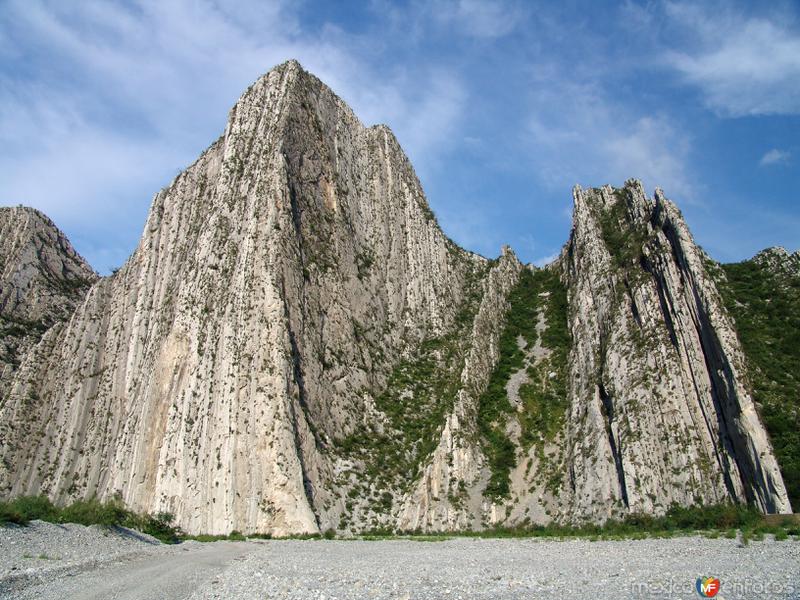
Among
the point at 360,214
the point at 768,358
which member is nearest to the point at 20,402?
the point at 360,214

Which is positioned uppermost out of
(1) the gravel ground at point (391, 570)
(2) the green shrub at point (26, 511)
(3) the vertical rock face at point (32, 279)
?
(3) the vertical rock face at point (32, 279)

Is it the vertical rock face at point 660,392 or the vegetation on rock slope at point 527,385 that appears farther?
the vegetation on rock slope at point 527,385

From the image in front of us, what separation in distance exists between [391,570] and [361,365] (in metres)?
31.2

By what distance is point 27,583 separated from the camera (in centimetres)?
1381

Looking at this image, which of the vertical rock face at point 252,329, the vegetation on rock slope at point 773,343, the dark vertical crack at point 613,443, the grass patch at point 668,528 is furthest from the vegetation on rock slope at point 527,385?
the vegetation on rock slope at point 773,343

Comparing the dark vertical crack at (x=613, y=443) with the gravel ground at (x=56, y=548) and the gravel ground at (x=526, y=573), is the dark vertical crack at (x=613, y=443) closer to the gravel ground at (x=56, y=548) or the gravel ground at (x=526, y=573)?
the gravel ground at (x=526, y=573)

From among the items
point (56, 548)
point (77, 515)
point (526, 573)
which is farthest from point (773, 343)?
point (56, 548)

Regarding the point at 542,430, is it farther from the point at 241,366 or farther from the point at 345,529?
the point at 241,366

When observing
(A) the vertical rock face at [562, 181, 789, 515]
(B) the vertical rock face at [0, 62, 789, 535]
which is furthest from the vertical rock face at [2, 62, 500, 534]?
(A) the vertical rock face at [562, 181, 789, 515]

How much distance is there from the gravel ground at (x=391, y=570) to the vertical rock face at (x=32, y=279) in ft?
195

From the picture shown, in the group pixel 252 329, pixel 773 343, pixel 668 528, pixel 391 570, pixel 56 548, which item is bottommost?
pixel 391 570

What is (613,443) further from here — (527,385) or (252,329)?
(252,329)

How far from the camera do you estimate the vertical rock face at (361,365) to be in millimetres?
34562

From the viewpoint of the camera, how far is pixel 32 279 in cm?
8006
